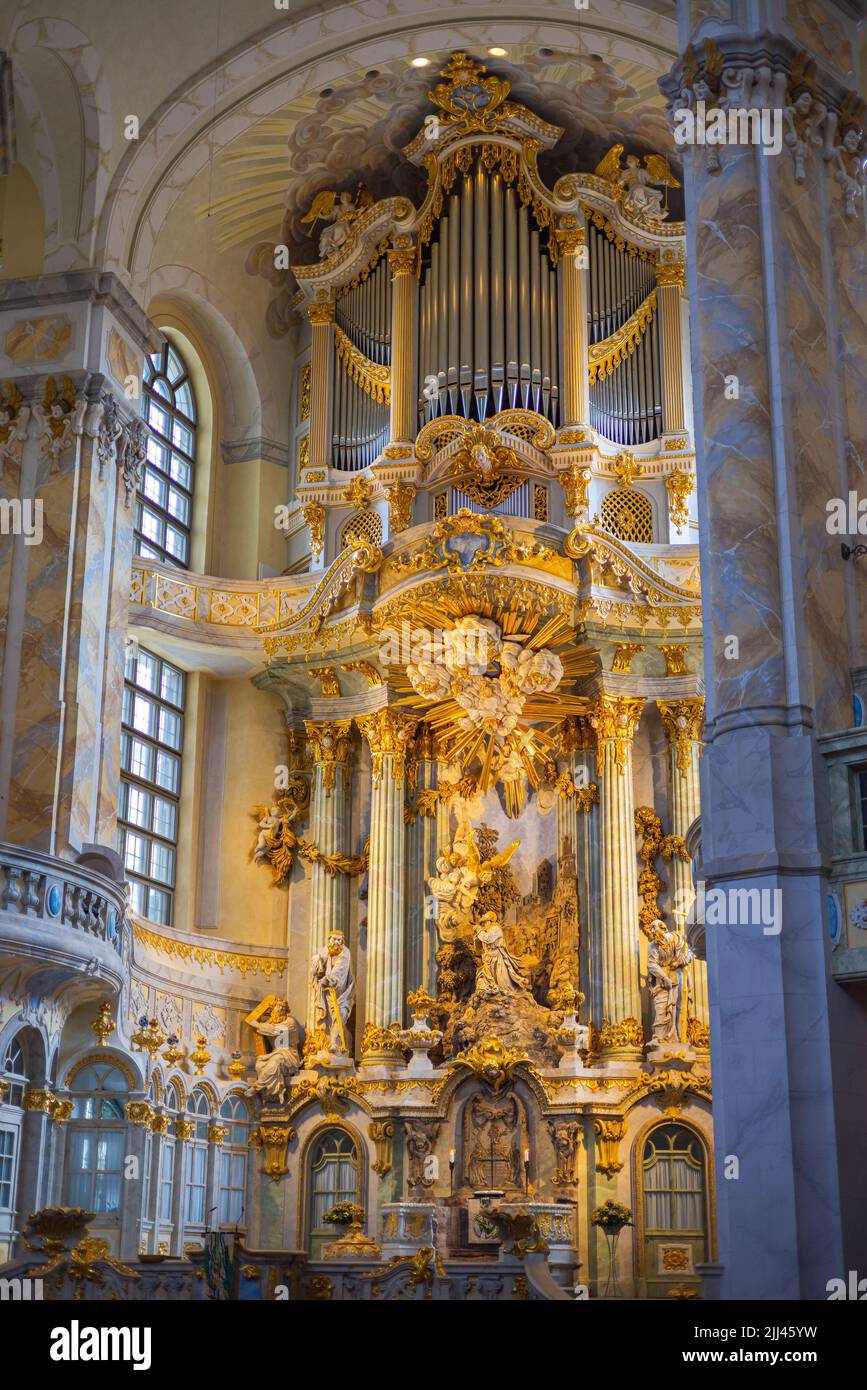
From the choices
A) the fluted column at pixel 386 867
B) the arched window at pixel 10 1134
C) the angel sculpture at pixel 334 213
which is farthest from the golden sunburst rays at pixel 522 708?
the arched window at pixel 10 1134

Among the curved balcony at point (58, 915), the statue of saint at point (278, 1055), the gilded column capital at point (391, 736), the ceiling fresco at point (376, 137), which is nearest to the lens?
the curved balcony at point (58, 915)

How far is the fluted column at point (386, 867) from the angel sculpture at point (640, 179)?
9687 mm

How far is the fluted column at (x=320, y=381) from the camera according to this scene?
30109 millimetres

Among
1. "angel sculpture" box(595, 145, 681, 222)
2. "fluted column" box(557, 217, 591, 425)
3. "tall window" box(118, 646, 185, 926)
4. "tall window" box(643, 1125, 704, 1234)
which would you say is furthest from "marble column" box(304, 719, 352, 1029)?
"angel sculpture" box(595, 145, 681, 222)

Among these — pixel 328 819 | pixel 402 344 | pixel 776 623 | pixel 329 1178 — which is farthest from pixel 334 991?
pixel 776 623

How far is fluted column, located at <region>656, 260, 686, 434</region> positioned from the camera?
1137 inches

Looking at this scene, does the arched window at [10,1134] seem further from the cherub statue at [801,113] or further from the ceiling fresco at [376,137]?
the ceiling fresco at [376,137]

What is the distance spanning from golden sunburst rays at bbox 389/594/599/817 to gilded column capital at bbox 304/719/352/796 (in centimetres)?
127

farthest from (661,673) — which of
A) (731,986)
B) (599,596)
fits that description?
(731,986)

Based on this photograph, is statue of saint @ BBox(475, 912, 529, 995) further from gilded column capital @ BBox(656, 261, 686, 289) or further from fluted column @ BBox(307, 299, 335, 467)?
gilded column capital @ BBox(656, 261, 686, 289)

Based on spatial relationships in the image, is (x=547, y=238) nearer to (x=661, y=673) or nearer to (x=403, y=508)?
(x=403, y=508)

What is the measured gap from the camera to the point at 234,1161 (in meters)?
26.7
